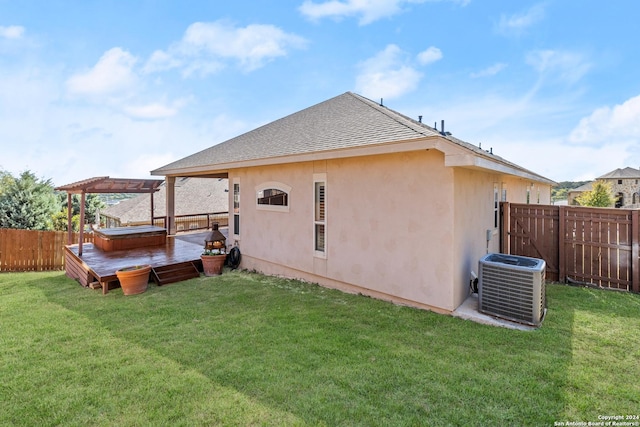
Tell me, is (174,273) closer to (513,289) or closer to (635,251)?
(513,289)

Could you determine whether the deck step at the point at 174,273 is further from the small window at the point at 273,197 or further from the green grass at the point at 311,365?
the small window at the point at 273,197

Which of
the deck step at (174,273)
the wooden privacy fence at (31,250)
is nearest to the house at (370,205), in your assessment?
the deck step at (174,273)

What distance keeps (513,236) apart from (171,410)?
8.43 meters

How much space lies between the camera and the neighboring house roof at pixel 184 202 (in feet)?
76.0

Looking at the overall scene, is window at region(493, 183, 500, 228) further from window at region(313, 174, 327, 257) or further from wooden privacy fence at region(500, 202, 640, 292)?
window at region(313, 174, 327, 257)

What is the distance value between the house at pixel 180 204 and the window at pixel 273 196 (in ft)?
48.1

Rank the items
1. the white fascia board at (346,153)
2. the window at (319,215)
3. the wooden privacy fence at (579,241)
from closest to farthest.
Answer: the white fascia board at (346,153), the wooden privacy fence at (579,241), the window at (319,215)

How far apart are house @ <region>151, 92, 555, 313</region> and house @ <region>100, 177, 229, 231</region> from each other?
50.1 ft

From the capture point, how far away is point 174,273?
7824mm

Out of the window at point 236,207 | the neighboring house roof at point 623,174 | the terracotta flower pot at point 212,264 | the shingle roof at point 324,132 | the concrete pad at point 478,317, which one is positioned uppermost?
the neighboring house roof at point 623,174

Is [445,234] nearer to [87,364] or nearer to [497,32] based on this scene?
[87,364]

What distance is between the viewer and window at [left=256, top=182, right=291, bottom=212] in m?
7.62

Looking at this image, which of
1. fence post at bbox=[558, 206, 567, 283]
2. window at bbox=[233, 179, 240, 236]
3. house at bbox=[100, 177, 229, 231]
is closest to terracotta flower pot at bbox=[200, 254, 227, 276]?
window at bbox=[233, 179, 240, 236]

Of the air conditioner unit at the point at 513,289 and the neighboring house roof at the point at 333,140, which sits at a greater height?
the neighboring house roof at the point at 333,140
